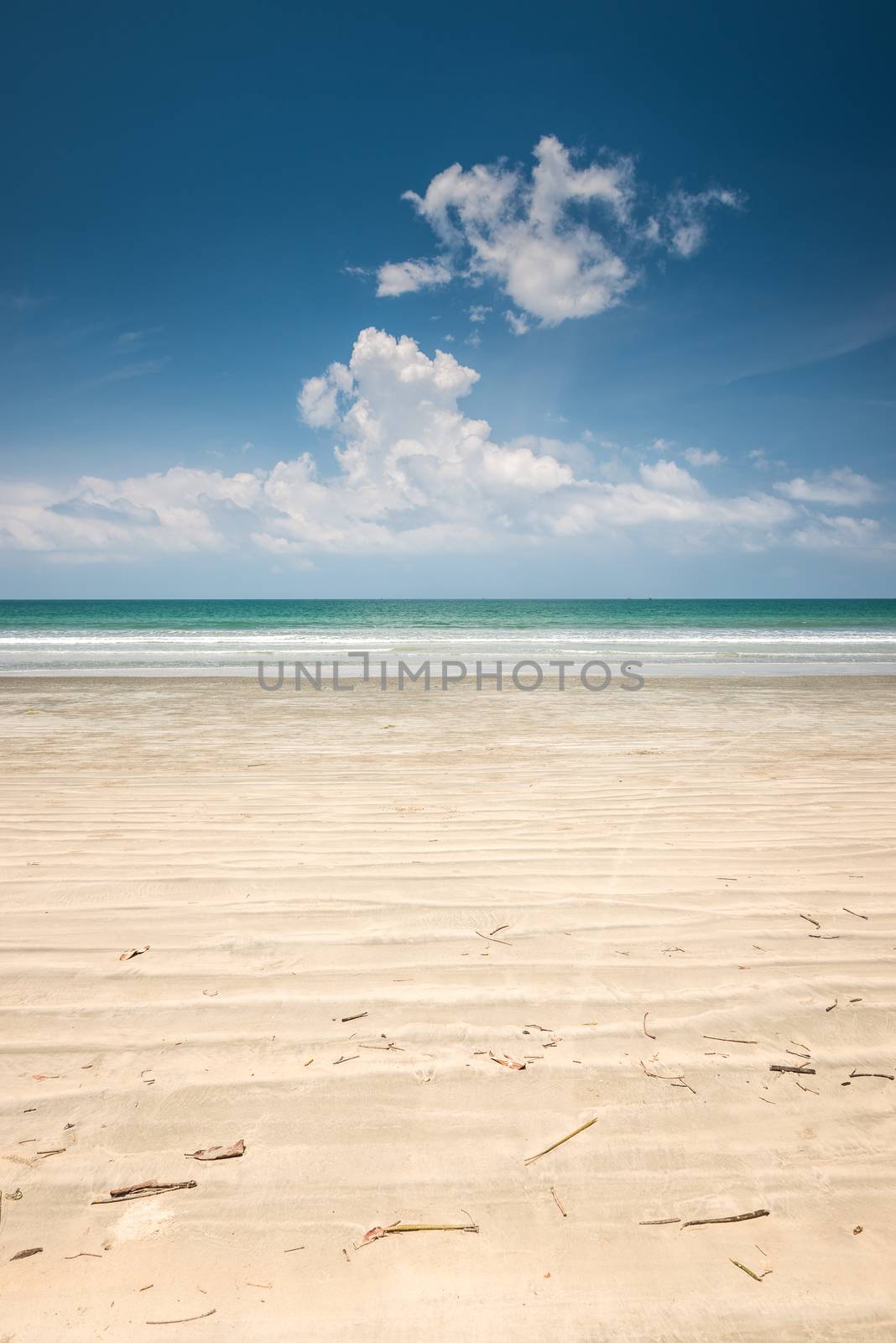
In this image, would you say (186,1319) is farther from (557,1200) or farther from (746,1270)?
(746,1270)

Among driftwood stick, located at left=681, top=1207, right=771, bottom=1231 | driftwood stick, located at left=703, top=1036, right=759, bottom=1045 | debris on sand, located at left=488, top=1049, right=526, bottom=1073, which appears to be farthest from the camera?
driftwood stick, located at left=703, top=1036, right=759, bottom=1045

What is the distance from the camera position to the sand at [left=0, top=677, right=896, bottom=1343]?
60.3 inches

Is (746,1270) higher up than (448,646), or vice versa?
(448,646)

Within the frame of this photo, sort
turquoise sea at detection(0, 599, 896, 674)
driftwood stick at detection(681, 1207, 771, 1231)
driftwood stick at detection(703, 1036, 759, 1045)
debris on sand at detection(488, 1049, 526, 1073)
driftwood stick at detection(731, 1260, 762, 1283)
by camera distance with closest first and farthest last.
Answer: driftwood stick at detection(731, 1260, 762, 1283)
driftwood stick at detection(681, 1207, 771, 1231)
debris on sand at detection(488, 1049, 526, 1073)
driftwood stick at detection(703, 1036, 759, 1045)
turquoise sea at detection(0, 599, 896, 674)

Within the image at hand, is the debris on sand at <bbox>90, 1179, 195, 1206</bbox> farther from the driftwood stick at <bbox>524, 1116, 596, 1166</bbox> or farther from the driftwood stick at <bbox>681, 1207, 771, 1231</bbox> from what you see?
the driftwood stick at <bbox>681, 1207, 771, 1231</bbox>

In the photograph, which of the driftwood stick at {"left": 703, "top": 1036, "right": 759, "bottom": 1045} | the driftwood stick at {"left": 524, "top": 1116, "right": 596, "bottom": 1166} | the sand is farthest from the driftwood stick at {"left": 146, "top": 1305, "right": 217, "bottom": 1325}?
the driftwood stick at {"left": 703, "top": 1036, "right": 759, "bottom": 1045}

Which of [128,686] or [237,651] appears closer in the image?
[128,686]

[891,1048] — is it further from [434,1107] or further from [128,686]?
[128,686]

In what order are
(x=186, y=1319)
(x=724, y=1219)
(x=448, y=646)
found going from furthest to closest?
1. (x=448, y=646)
2. (x=724, y=1219)
3. (x=186, y=1319)

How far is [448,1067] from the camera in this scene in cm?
223

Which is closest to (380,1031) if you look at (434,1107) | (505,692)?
(434,1107)

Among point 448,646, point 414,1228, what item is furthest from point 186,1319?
point 448,646

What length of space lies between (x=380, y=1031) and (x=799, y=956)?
72.6 inches

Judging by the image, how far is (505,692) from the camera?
1211 cm
